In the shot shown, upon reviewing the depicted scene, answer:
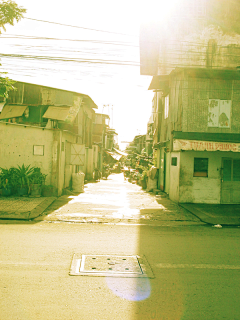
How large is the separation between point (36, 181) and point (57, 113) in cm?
428

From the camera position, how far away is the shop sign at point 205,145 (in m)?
12.2

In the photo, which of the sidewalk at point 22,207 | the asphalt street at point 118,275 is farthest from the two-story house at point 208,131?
the sidewalk at point 22,207

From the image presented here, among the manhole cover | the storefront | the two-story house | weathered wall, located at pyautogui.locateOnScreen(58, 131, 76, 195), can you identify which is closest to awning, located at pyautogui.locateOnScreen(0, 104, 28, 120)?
weathered wall, located at pyautogui.locateOnScreen(58, 131, 76, 195)

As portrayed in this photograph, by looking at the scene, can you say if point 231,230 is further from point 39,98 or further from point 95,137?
point 95,137

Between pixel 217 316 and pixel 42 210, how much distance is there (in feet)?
25.5

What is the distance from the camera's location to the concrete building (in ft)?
43.8

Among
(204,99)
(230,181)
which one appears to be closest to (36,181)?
(204,99)

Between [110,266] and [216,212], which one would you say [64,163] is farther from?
[110,266]

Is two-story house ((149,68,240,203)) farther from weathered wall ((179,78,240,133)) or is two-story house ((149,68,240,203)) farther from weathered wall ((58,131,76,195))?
weathered wall ((58,131,76,195))

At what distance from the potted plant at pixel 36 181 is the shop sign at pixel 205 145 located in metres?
6.22

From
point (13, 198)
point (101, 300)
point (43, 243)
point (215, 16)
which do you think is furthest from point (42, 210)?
point (215, 16)

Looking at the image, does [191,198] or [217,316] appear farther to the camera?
[191,198]

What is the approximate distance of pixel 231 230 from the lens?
349 inches

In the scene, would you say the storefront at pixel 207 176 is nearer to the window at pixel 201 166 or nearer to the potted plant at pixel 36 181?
the window at pixel 201 166
